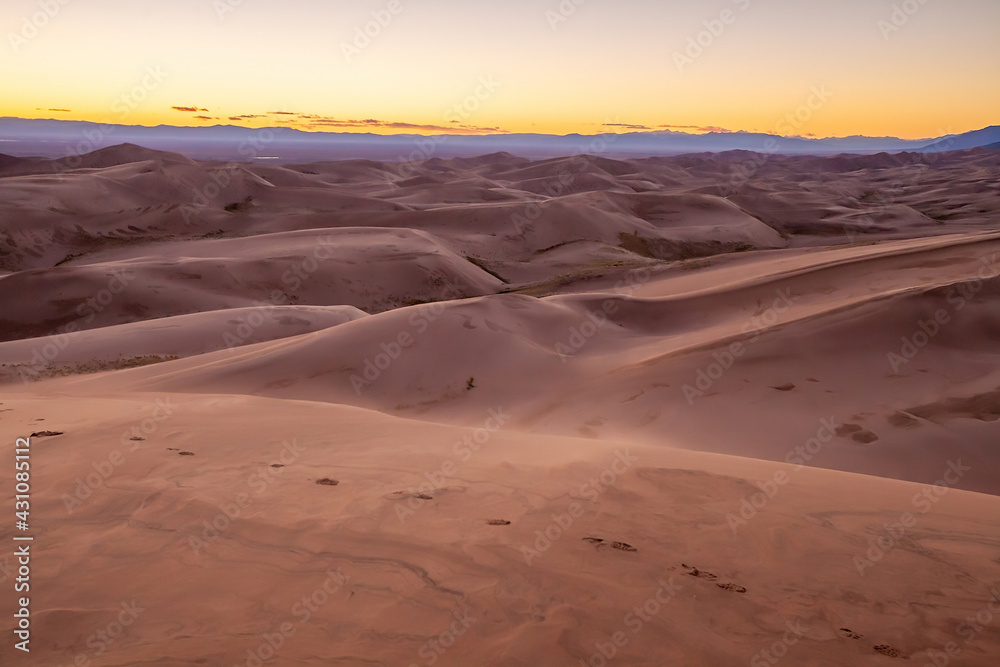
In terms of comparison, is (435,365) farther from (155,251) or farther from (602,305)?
(155,251)

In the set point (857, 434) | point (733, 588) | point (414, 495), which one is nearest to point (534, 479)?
point (414, 495)

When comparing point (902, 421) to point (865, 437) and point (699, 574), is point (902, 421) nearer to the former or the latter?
point (865, 437)

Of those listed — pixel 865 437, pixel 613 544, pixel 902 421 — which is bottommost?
pixel 865 437

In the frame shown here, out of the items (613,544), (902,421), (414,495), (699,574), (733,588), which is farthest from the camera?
(902,421)

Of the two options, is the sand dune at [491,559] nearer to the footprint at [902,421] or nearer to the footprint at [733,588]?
the footprint at [733,588]

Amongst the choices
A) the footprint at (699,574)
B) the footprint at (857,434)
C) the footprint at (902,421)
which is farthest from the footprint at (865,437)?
the footprint at (699,574)

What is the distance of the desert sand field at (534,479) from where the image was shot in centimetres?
245

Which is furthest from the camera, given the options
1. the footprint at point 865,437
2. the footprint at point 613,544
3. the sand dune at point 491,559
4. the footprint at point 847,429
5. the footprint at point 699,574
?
the footprint at point 847,429

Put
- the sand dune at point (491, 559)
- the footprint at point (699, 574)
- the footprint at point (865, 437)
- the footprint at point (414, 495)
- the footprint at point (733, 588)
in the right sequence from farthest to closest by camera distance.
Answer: the footprint at point (865, 437) → the footprint at point (414, 495) → the footprint at point (699, 574) → the footprint at point (733, 588) → the sand dune at point (491, 559)

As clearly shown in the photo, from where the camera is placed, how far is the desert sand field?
2.45 m

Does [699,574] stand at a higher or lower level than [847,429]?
higher

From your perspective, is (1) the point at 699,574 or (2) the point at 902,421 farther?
(2) the point at 902,421

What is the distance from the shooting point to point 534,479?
A: 13.4ft

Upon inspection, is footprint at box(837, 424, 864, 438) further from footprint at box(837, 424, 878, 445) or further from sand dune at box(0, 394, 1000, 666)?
sand dune at box(0, 394, 1000, 666)
